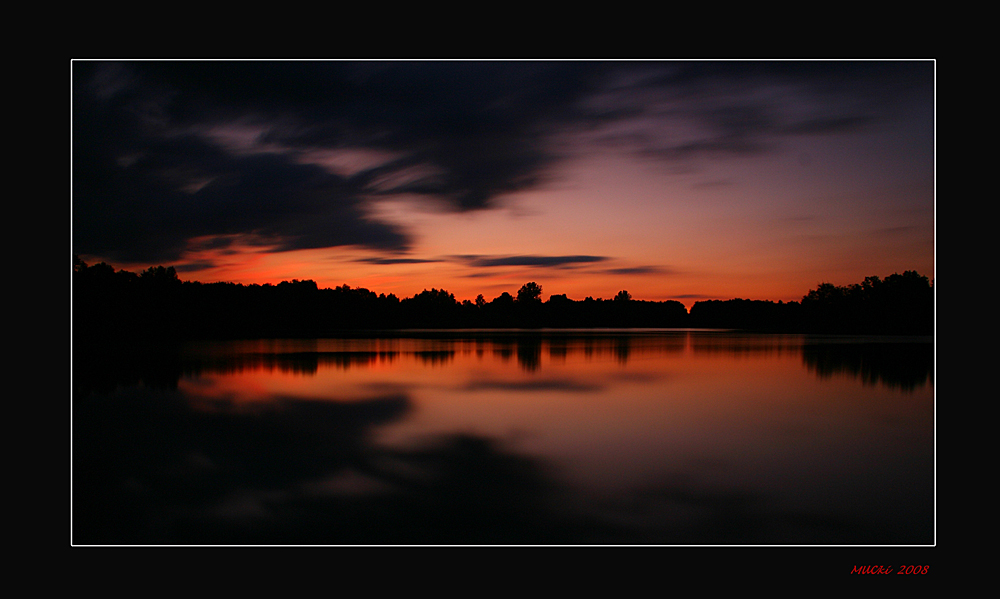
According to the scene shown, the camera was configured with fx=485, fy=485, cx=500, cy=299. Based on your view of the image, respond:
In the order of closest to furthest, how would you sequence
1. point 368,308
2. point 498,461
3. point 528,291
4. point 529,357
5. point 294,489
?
point 294,489
point 498,461
point 528,291
point 529,357
point 368,308

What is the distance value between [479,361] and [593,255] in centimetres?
759

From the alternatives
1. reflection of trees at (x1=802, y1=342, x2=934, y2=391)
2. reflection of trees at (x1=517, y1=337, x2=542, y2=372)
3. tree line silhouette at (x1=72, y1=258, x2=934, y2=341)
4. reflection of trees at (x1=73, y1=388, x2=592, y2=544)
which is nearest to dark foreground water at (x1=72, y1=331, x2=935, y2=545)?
reflection of trees at (x1=73, y1=388, x2=592, y2=544)

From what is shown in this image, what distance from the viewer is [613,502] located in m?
5.88

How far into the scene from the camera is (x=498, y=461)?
6.91 m

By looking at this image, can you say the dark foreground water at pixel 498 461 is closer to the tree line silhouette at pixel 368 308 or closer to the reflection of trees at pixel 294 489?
the reflection of trees at pixel 294 489

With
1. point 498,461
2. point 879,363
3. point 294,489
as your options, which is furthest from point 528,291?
point 879,363

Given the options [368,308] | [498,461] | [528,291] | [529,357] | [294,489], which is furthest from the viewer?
[368,308]

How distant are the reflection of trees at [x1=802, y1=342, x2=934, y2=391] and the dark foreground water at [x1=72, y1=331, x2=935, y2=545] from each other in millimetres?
271

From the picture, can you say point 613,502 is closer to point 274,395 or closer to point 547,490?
point 547,490

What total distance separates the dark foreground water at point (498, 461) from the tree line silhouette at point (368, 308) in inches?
55.7

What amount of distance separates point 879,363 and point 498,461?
46.9 ft

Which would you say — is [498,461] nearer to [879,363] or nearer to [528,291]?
[528,291]

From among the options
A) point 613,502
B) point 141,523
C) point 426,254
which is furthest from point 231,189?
point 613,502

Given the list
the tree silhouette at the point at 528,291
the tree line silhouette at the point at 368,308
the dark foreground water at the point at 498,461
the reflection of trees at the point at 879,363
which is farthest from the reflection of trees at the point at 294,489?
the reflection of trees at the point at 879,363
